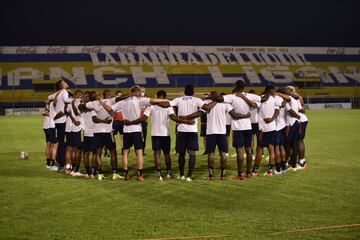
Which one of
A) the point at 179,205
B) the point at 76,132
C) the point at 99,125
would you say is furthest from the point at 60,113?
the point at 179,205

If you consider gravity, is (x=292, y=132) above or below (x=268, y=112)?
below

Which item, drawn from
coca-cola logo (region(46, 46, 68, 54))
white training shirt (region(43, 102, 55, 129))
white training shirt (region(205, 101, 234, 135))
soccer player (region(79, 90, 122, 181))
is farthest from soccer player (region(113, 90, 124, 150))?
coca-cola logo (region(46, 46, 68, 54))

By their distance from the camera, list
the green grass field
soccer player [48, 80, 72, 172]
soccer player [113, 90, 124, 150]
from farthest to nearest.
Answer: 1. soccer player [113, 90, 124, 150]
2. soccer player [48, 80, 72, 172]
3. the green grass field

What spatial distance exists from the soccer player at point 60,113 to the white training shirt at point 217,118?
3707 millimetres

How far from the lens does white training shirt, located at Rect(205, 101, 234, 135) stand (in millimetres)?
12266

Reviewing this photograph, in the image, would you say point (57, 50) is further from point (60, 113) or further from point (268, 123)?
point (268, 123)

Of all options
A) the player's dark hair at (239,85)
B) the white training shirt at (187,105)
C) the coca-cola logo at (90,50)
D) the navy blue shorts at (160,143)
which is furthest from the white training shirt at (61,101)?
the coca-cola logo at (90,50)

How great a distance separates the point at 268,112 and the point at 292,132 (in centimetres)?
133

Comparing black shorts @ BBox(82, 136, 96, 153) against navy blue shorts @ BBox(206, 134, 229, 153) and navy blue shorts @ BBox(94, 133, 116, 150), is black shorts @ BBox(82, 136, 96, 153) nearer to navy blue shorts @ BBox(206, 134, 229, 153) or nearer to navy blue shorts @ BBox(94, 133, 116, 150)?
navy blue shorts @ BBox(94, 133, 116, 150)

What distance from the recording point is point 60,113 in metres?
13.7

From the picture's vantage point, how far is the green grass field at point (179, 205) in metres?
7.64

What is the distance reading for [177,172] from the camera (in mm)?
13820
